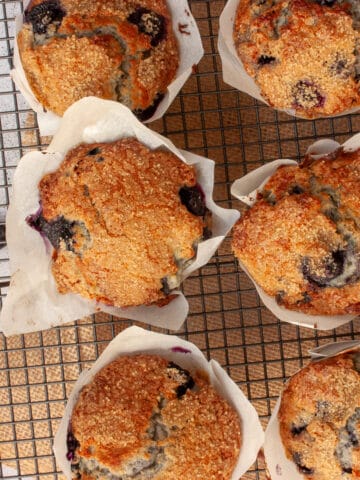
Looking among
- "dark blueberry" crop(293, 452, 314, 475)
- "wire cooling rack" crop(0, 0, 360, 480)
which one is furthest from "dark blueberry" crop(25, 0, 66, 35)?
"dark blueberry" crop(293, 452, 314, 475)

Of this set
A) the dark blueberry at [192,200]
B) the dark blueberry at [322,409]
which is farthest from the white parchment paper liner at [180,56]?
the dark blueberry at [322,409]

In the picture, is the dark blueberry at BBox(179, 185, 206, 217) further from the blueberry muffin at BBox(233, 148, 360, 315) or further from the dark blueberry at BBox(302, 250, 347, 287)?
the dark blueberry at BBox(302, 250, 347, 287)

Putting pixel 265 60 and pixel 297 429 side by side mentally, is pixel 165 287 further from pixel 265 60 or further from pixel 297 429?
pixel 265 60

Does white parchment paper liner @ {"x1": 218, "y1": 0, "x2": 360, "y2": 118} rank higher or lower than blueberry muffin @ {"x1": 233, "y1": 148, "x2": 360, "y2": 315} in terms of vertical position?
higher

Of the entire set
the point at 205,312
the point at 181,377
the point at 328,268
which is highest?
the point at 328,268

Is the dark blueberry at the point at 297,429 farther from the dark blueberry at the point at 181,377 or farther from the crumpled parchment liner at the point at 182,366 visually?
the dark blueberry at the point at 181,377

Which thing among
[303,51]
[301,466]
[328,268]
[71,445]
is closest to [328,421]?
[301,466]
